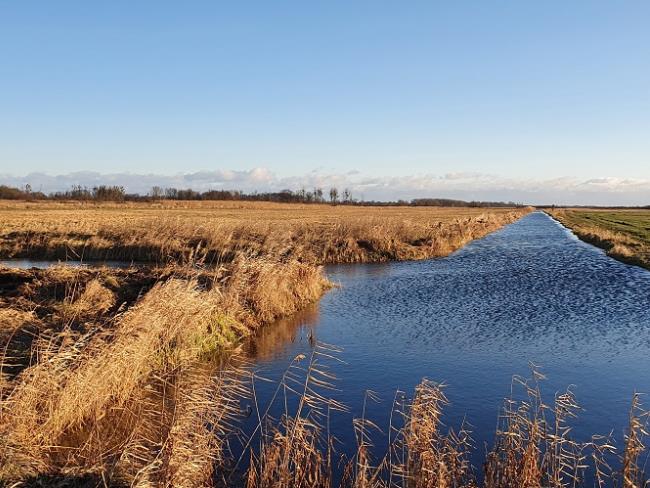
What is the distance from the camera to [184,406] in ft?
24.4

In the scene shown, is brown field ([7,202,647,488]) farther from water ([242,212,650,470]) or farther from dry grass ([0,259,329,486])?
water ([242,212,650,470])

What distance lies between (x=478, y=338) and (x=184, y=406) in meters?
8.95

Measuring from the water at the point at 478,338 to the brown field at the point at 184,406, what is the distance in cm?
47

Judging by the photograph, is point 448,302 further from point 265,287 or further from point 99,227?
point 99,227

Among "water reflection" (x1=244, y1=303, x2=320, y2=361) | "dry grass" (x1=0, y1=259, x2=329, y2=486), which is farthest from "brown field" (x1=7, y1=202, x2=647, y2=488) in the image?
"water reflection" (x1=244, y1=303, x2=320, y2=361)

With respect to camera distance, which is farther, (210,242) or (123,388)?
(210,242)

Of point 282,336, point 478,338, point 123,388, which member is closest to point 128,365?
point 123,388

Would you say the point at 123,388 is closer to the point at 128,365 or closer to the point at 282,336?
the point at 128,365

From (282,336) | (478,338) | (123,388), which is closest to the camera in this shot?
(123,388)

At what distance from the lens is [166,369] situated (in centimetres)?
1021

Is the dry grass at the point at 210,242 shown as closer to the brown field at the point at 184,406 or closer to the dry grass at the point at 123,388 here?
the brown field at the point at 184,406

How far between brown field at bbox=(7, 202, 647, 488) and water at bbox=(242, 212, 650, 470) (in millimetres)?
474

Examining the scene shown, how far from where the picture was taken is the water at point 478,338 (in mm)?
9859

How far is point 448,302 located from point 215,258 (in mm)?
13008
